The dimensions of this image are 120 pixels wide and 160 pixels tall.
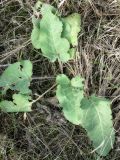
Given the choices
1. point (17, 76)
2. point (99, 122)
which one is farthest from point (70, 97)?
point (17, 76)

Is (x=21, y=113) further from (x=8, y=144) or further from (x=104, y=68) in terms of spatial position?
(x=104, y=68)

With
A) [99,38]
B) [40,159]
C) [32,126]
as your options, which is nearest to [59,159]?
[40,159]

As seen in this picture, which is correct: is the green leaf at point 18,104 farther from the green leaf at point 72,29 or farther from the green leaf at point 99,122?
the green leaf at point 72,29

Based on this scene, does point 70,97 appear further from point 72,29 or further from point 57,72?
point 72,29

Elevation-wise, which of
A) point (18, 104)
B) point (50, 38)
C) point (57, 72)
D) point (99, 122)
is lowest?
point (99, 122)

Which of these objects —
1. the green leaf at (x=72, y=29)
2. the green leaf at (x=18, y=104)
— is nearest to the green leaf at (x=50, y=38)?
the green leaf at (x=72, y=29)

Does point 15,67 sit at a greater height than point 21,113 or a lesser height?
greater

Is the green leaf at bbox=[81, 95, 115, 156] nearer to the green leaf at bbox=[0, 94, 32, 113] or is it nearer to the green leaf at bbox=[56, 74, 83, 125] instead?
the green leaf at bbox=[56, 74, 83, 125]

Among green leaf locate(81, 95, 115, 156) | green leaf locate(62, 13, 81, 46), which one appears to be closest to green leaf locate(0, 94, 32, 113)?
green leaf locate(81, 95, 115, 156)
